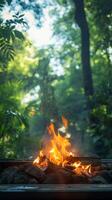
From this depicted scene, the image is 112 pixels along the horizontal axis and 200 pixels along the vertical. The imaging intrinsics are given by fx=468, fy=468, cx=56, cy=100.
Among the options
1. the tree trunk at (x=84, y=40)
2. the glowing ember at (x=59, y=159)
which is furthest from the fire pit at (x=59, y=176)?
the tree trunk at (x=84, y=40)

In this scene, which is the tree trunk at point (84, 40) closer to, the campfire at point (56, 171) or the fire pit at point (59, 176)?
the fire pit at point (59, 176)

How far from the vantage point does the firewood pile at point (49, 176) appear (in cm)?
770

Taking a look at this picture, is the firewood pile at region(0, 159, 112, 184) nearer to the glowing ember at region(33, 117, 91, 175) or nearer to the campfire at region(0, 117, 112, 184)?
the campfire at region(0, 117, 112, 184)

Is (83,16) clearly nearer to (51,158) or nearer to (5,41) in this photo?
(5,41)

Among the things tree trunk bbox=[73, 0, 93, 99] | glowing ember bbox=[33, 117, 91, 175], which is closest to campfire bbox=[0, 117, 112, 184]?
glowing ember bbox=[33, 117, 91, 175]

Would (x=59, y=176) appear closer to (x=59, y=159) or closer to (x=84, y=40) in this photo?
(x=59, y=159)

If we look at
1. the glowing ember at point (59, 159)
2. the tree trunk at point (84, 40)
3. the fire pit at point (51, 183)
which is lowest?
the fire pit at point (51, 183)

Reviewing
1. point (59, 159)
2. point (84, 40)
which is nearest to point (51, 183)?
point (59, 159)

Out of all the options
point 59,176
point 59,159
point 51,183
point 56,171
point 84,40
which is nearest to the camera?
point 51,183

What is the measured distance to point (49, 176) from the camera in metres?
7.78

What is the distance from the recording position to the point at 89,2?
21.4m

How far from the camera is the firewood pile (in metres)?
7.70
